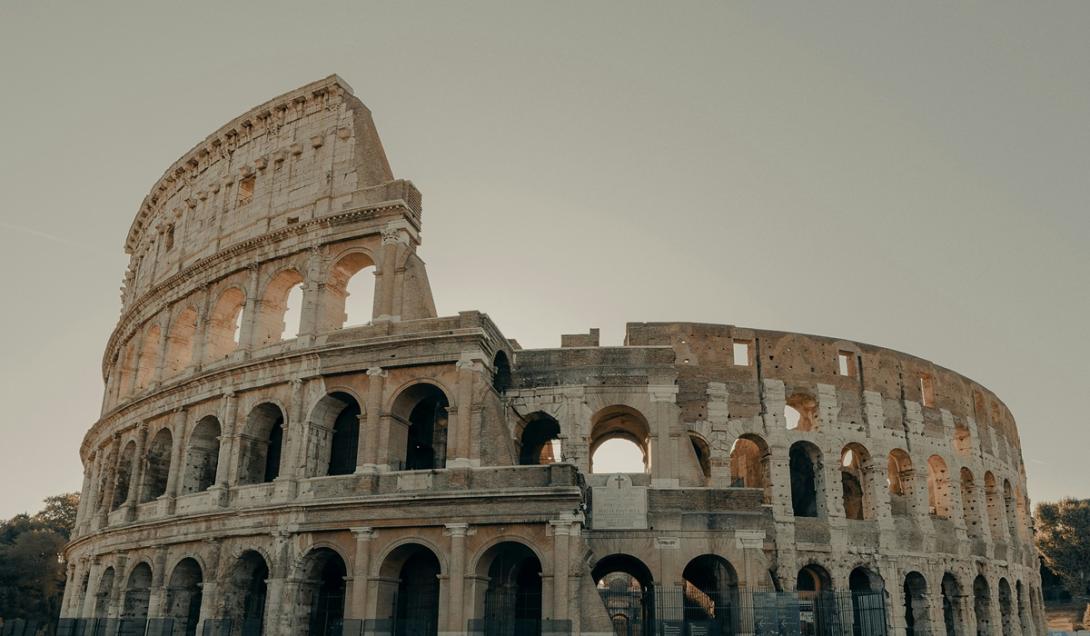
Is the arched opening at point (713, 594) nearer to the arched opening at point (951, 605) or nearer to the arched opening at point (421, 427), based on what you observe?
the arched opening at point (421, 427)

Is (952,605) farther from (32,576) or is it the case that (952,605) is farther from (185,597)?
(32,576)

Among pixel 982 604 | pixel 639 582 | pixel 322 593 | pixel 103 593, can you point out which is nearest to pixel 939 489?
pixel 982 604

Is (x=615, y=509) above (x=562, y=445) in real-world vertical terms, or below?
below

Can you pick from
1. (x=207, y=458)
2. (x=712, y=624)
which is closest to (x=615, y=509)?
(x=712, y=624)

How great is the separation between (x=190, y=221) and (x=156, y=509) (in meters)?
9.12

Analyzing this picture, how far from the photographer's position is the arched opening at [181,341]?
24.6m

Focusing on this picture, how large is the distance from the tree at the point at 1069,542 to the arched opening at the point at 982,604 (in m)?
25.9

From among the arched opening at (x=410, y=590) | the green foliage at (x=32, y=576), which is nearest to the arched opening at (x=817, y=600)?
the arched opening at (x=410, y=590)

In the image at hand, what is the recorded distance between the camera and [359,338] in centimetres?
2020

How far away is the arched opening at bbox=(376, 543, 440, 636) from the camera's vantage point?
60.2ft

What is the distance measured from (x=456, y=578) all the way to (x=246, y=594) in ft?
20.6

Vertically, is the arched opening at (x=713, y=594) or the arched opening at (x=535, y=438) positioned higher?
the arched opening at (x=535, y=438)

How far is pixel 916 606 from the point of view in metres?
24.4

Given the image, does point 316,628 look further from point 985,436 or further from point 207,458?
point 985,436
